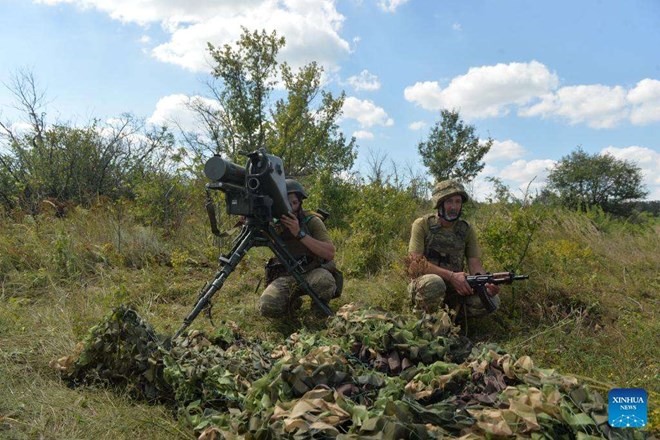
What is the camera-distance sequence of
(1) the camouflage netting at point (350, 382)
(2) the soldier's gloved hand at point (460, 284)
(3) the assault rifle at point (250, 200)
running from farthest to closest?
(2) the soldier's gloved hand at point (460, 284), (3) the assault rifle at point (250, 200), (1) the camouflage netting at point (350, 382)

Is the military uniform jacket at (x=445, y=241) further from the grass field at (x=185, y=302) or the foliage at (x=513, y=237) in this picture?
the grass field at (x=185, y=302)

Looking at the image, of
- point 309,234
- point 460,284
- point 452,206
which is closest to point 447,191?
point 452,206

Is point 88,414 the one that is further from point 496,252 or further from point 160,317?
point 496,252

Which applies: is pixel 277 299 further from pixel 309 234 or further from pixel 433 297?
pixel 433 297

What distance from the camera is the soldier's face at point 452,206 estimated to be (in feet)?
12.1

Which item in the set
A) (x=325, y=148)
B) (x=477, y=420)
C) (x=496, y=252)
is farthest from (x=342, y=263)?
(x=325, y=148)

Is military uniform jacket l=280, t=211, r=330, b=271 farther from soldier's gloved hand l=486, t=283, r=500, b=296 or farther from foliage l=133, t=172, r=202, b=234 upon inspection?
foliage l=133, t=172, r=202, b=234

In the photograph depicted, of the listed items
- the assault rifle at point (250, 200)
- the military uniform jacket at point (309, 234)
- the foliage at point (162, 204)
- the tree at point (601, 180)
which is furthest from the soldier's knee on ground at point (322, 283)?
the tree at point (601, 180)

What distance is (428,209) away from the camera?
26.7ft

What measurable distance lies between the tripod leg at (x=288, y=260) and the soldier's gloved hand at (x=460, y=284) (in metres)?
0.92

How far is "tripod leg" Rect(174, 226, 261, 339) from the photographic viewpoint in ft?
10.4

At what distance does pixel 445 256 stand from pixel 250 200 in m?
1.60

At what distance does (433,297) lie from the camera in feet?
11.3

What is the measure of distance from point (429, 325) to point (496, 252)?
152 centimetres
